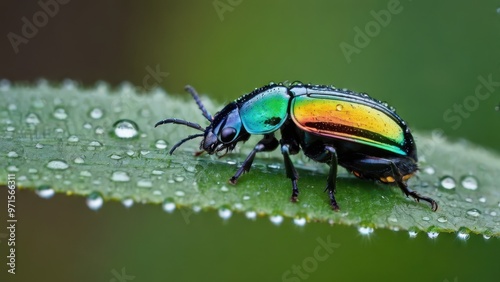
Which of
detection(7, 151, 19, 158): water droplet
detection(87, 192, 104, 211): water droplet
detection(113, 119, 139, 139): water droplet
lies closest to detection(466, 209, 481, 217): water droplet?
detection(87, 192, 104, 211): water droplet

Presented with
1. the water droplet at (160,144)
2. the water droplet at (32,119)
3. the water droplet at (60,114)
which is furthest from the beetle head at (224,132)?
the water droplet at (32,119)

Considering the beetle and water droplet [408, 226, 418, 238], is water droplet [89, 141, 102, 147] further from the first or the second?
water droplet [408, 226, 418, 238]

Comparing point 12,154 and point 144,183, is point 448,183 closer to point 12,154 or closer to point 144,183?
point 144,183

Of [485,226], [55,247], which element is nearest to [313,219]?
[485,226]

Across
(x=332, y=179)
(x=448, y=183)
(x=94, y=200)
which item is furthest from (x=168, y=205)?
(x=448, y=183)

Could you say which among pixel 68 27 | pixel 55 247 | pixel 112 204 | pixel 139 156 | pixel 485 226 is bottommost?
pixel 55 247

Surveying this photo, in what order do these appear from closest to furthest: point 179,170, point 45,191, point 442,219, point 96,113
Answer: point 45,191 < point 442,219 < point 179,170 < point 96,113

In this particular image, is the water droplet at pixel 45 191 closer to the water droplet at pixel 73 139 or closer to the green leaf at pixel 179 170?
the green leaf at pixel 179 170

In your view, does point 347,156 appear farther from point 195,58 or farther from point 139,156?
point 195,58
